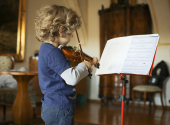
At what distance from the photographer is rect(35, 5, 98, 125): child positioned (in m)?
1.09

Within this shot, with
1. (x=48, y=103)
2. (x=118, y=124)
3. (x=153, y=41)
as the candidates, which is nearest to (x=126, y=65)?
(x=153, y=41)

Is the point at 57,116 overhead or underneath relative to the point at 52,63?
underneath

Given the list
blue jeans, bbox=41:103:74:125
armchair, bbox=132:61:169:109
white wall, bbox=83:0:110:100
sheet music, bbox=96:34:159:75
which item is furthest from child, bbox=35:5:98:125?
white wall, bbox=83:0:110:100

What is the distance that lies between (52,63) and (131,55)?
0.67 metres

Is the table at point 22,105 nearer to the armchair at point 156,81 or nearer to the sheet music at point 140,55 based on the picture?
the sheet music at point 140,55

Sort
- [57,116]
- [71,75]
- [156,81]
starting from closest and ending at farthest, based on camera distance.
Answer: [71,75], [57,116], [156,81]

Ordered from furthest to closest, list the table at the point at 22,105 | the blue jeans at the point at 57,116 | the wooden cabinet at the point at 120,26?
the wooden cabinet at the point at 120,26
the table at the point at 22,105
the blue jeans at the point at 57,116

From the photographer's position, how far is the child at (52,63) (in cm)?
109

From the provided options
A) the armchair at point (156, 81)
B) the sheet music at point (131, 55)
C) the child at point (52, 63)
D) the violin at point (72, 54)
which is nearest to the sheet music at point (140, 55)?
the sheet music at point (131, 55)

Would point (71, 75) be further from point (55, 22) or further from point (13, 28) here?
point (13, 28)

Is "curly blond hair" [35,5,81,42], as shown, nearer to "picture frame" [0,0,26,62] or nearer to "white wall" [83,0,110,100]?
"picture frame" [0,0,26,62]

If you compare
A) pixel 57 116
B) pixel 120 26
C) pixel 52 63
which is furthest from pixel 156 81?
pixel 52 63

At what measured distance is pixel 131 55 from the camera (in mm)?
1429

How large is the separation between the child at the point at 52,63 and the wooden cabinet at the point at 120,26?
3.85 meters
